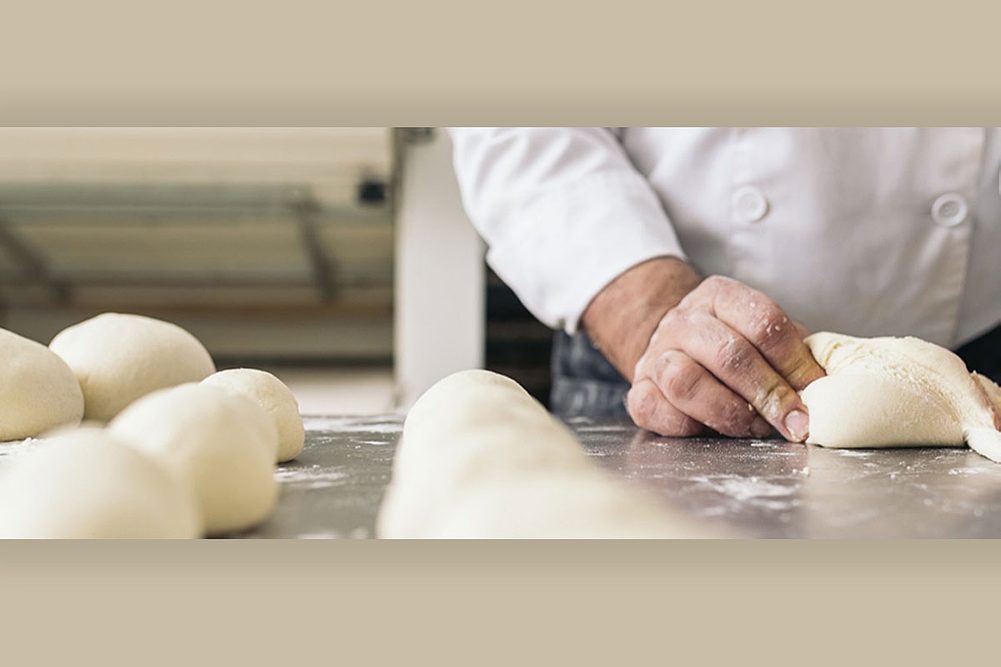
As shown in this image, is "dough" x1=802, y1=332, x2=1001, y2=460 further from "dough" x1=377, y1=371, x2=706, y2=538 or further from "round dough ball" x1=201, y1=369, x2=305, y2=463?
"round dough ball" x1=201, y1=369, x2=305, y2=463

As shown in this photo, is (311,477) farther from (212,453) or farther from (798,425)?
(798,425)

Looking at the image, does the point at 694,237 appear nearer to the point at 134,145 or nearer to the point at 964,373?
the point at 964,373

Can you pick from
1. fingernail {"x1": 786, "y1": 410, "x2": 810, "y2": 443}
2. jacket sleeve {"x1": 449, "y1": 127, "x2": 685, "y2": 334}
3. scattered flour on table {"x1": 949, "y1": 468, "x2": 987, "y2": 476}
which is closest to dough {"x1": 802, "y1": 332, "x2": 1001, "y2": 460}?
fingernail {"x1": 786, "y1": 410, "x2": 810, "y2": 443}

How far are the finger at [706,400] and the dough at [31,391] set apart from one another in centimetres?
67

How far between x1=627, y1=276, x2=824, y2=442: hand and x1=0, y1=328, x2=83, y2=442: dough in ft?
2.16

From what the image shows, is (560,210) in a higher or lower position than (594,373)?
higher

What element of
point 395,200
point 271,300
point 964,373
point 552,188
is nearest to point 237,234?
point 271,300

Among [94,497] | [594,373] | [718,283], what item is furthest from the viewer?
[594,373]

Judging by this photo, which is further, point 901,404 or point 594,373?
point 594,373

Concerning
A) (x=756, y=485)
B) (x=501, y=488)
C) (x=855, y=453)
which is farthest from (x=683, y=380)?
(x=501, y=488)

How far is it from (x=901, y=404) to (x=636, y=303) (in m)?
0.41

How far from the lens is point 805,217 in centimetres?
141

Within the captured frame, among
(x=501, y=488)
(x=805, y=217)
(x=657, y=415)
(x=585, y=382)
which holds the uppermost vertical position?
(x=805, y=217)

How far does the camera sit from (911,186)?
141 centimetres
